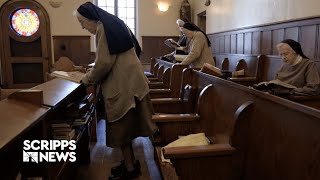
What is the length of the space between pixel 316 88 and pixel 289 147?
1406 mm

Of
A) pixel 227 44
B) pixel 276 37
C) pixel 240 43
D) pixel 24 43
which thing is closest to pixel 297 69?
pixel 276 37

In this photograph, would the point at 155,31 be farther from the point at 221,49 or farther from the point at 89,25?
the point at 89,25

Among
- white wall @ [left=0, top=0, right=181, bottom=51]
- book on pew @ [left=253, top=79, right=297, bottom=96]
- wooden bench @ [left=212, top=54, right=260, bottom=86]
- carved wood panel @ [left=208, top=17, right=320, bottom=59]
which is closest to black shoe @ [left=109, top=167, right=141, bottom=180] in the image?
book on pew @ [left=253, top=79, right=297, bottom=96]

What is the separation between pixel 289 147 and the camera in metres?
1.13

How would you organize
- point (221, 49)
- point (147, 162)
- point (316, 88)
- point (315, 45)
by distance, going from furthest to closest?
1. point (221, 49)
2. point (315, 45)
3. point (147, 162)
4. point (316, 88)

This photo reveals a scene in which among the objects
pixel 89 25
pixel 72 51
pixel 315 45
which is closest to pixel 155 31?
pixel 72 51

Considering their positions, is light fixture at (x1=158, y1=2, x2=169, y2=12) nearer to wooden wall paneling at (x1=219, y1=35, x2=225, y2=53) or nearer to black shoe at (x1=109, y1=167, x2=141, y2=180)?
wooden wall paneling at (x1=219, y1=35, x2=225, y2=53)

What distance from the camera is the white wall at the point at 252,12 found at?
3.25 metres

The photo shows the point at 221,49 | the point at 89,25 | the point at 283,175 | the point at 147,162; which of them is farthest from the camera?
the point at 221,49

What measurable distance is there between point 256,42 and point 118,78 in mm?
2840

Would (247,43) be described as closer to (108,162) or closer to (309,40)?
(309,40)

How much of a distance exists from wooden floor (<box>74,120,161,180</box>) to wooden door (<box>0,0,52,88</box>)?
5062 mm

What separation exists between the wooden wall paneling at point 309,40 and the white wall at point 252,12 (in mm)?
147

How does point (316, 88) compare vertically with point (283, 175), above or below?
above
